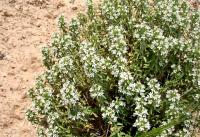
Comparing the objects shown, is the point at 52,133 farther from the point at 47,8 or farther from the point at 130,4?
the point at 47,8

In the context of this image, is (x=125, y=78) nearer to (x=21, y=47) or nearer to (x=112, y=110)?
(x=112, y=110)

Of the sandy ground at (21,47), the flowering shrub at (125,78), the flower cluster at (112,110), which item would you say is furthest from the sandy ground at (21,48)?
the flower cluster at (112,110)

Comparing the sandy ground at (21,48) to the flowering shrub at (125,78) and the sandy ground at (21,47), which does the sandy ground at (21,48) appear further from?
the flowering shrub at (125,78)

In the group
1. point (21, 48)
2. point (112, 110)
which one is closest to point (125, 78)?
point (112, 110)

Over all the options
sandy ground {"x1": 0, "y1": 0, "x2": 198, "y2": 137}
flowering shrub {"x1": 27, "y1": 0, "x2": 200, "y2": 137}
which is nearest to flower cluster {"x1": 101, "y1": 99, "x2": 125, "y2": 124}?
flowering shrub {"x1": 27, "y1": 0, "x2": 200, "y2": 137}

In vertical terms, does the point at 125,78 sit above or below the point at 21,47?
A: above
